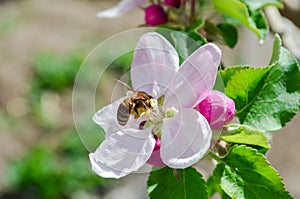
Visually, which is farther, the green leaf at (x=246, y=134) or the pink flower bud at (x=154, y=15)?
the pink flower bud at (x=154, y=15)

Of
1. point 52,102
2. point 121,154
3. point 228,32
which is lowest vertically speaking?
point 52,102

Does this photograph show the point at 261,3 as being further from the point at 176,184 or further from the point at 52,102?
the point at 52,102

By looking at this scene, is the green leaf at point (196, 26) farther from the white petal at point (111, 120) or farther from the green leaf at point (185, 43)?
the white petal at point (111, 120)

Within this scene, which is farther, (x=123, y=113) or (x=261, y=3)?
(x=261, y=3)

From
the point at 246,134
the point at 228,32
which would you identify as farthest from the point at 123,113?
the point at 228,32

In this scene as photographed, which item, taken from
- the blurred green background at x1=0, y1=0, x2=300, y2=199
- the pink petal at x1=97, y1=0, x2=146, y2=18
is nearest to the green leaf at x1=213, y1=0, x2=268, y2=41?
the pink petal at x1=97, y1=0, x2=146, y2=18

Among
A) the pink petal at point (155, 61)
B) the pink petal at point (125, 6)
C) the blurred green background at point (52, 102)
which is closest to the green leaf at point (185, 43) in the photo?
the pink petal at point (155, 61)

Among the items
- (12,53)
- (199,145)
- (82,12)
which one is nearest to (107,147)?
(199,145)
